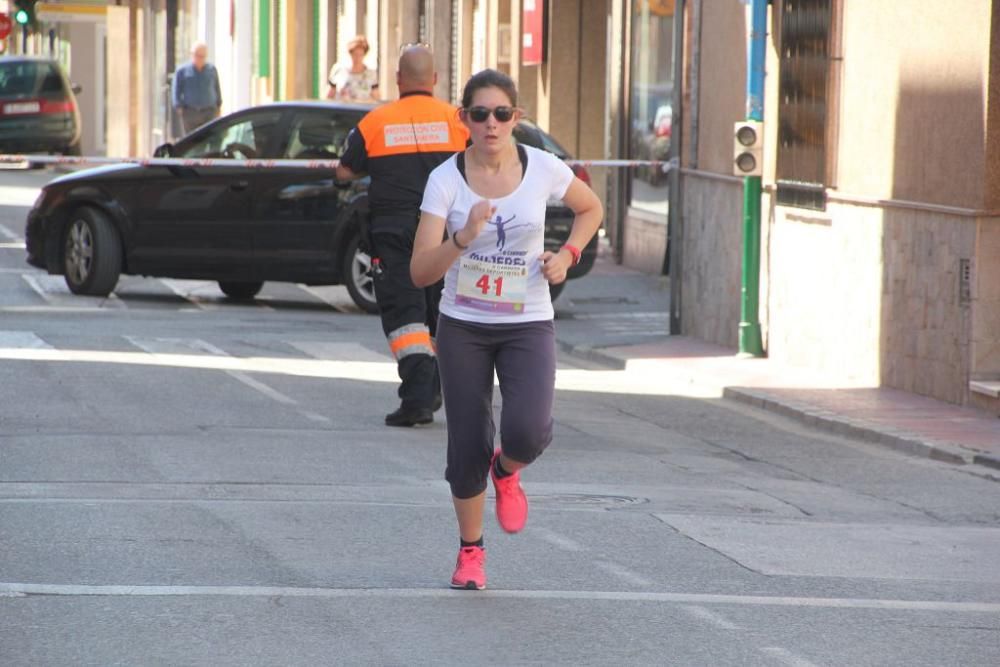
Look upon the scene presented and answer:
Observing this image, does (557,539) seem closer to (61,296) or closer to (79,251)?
(79,251)

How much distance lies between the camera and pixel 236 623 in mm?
6594

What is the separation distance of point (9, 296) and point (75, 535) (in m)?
11.2

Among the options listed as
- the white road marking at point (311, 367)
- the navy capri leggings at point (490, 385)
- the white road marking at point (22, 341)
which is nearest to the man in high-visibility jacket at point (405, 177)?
the white road marking at point (311, 367)

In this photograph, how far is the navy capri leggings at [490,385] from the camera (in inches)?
282

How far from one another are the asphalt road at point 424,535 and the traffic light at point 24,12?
30608 millimetres

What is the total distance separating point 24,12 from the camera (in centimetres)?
4366

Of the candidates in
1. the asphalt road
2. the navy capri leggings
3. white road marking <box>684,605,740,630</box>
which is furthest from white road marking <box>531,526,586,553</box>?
white road marking <box>684,605,740,630</box>

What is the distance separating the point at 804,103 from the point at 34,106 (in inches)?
1164

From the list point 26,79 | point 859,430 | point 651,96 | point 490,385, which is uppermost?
point 26,79

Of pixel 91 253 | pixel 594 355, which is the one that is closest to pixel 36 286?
pixel 91 253

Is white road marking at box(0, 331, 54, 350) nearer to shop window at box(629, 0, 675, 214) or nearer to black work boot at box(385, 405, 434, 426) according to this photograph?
black work boot at box(385, 405, 434, 426)

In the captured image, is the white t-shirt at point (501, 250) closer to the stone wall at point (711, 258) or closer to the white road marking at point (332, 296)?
the stone wall at point (711, 258)

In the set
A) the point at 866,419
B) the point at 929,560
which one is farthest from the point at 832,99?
the point at 929,560

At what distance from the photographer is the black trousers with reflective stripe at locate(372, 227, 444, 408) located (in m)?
11.4
